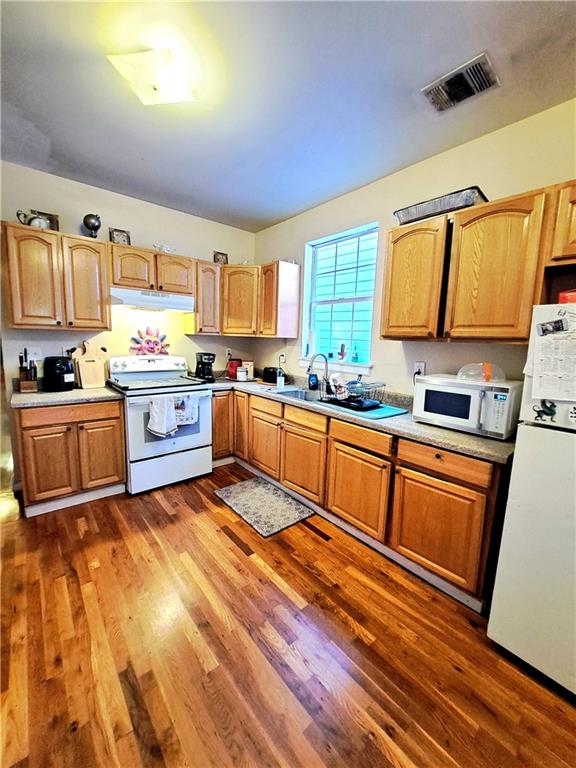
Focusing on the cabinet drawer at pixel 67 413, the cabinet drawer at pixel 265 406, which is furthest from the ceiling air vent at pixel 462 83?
the cabinet drawer at pixel 67 413

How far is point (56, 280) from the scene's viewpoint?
8.25ft

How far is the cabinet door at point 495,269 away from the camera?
5.30ft

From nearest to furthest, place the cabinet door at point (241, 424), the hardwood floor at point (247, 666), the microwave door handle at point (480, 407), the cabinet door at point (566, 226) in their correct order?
the hardwood floor at point (247, 666) < the cabinet door at point (566, 226) < the microwave door handle at point (480, 407) < the cabinet door at point (241, 424)

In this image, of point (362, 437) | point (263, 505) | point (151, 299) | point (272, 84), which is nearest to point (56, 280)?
point (151, 299)

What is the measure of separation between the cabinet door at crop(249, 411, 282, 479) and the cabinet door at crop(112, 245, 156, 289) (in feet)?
5.42

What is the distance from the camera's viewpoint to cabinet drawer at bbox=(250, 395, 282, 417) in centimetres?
283

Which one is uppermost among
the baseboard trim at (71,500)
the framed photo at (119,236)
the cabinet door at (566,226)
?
the framed photo at (119,236)

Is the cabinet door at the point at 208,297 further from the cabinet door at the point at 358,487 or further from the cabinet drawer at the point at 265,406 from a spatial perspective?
the cabinet door at the point at 358,487

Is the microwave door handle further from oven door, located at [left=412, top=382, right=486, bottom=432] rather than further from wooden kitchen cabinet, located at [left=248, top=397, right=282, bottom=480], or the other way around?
wooden kitchen cabinet, located at [left=248, top=397, right=282, bottom=480]

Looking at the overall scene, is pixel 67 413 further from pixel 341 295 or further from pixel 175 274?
pixel 341 295

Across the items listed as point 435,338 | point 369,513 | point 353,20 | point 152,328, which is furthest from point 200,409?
point 353,20

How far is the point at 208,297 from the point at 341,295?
4.79 feet

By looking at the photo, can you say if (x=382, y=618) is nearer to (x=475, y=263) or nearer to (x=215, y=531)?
(x=215, y=531)

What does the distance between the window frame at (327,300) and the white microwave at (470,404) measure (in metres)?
0.84
